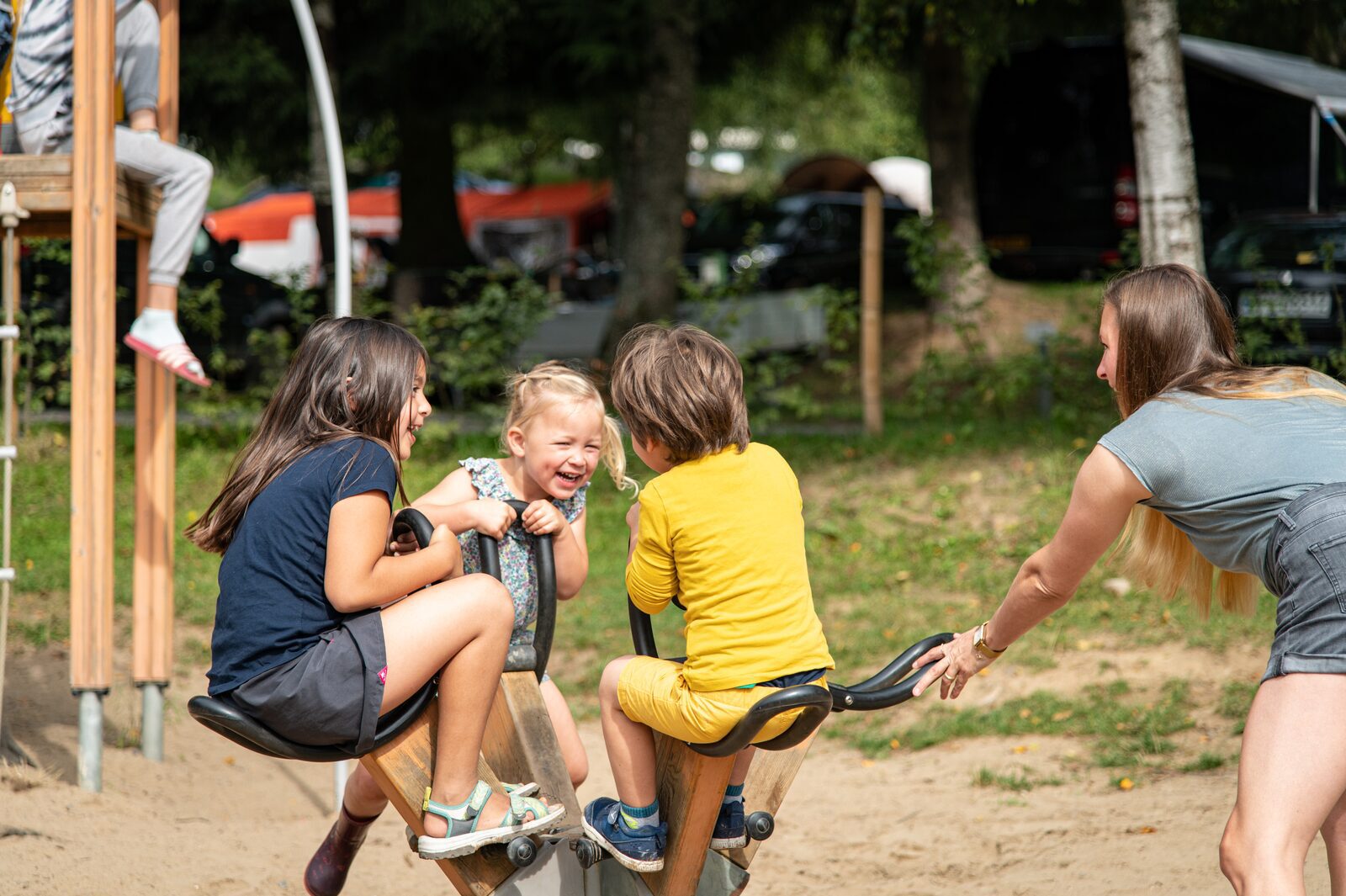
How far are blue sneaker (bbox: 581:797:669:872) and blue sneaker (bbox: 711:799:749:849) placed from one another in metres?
0.14

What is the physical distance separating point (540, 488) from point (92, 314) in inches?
83.1

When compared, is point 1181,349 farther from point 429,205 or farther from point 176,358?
point 429,205

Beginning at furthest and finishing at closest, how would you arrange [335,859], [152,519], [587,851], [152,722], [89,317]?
[152,722] → [152,519] → [89,317] → [335,859] → [587,851]

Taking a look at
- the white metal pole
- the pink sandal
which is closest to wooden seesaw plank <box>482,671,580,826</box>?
the pink sandal

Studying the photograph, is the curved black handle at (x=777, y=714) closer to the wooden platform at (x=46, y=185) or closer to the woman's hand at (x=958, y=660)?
the woman's hand at (x=958, y=660)

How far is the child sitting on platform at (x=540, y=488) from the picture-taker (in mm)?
2906

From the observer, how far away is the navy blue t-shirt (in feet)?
8.60

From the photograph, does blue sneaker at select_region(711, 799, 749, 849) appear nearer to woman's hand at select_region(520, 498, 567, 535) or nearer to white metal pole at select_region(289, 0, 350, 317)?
woman's hand at select_region(520, 498, 567, 535)

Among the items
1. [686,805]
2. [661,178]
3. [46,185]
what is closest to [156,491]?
[46,185]

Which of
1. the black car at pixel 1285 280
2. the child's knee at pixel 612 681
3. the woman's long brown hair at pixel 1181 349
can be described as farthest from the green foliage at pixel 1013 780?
the black car at pixel 1285 280

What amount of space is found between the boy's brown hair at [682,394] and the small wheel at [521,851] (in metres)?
0.84

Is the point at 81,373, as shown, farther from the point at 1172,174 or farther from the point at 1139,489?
the point at 1172,174

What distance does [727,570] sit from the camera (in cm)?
254

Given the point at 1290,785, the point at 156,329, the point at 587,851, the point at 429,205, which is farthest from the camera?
the point at 429,205
